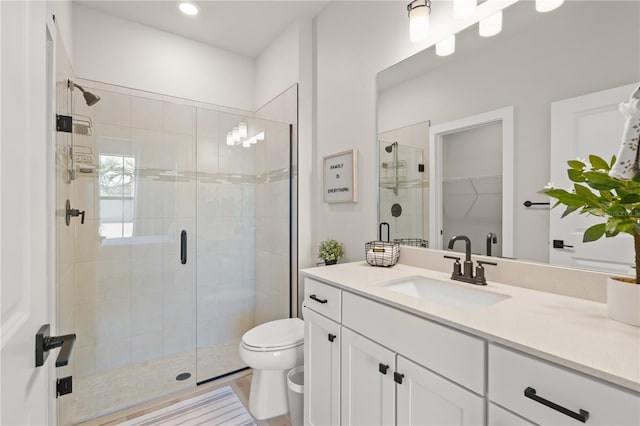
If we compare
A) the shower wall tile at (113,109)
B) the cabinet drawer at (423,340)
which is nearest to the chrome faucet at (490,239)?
the cabinet drawer at (423,340)

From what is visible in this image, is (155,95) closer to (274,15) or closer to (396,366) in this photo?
(274,15)

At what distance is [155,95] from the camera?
2598 millimetres

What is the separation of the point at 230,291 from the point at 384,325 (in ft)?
6.28

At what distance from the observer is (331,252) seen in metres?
2.11

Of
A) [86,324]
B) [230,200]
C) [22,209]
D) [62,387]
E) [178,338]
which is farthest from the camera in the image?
[230,200]

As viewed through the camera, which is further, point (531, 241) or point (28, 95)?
point (531, 241)

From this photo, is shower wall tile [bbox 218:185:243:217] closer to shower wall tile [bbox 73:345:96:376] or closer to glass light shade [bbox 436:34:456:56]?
shower wall tile [bbox 73:345:96:376]

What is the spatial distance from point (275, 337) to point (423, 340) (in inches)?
44.9

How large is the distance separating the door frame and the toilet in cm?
101

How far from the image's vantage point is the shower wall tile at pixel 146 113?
7.52ft

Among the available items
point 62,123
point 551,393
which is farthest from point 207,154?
point 551,393

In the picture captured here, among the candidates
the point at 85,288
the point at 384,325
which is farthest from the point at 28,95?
A: the point at 85,288

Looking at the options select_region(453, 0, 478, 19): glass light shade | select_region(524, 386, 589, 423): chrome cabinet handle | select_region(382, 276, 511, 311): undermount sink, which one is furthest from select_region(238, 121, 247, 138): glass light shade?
select_region(524, 386, 589, 423): chrome cabinet handle

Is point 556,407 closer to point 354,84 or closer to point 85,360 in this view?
point 354,84
